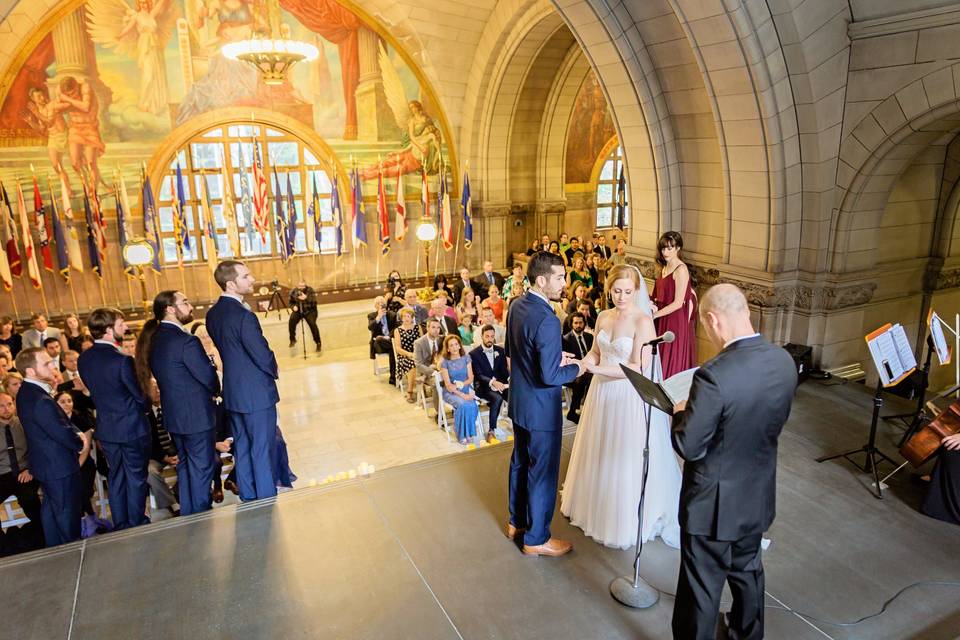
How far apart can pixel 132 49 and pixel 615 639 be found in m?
13.1

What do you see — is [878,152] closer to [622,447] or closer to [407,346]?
[622,447]

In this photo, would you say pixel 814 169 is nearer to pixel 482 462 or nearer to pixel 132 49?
pixel 482 462

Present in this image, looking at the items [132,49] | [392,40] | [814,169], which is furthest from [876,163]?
[132,49]

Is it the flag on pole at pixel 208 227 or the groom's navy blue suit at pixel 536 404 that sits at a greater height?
the flag on pole at pixel 208 227

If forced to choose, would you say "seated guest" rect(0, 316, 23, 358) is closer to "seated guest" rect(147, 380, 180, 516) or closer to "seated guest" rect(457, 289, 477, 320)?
"seated guest" rect(147, 380, 180, 516)

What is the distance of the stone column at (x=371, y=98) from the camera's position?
13742mm

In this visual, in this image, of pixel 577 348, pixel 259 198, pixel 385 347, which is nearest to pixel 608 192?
pixel 259 198

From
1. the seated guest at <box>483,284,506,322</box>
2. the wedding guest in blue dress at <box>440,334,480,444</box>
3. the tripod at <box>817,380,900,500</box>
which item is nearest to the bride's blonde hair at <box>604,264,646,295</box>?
the tripod at <box>817,380,900,500</box>

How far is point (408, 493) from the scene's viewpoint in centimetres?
436

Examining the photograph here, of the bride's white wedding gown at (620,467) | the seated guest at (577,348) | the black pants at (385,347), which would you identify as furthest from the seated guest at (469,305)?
the bride's white wedding gown at (620,467)

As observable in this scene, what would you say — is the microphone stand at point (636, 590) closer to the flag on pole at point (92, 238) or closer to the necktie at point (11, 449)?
the necktie at point (11, 449)

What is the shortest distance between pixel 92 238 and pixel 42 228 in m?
0.78

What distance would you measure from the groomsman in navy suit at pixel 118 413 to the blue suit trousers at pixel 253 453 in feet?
2.12

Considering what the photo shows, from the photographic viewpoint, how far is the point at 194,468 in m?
4.43
